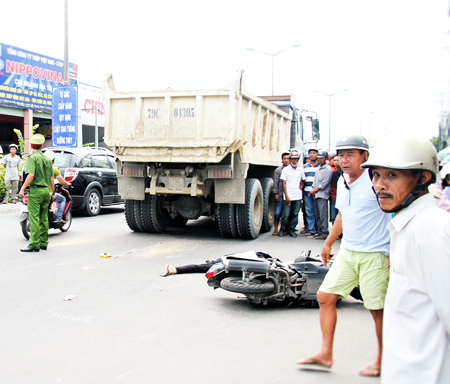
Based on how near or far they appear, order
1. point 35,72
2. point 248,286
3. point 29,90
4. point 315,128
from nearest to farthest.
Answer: point 248,286 < point 315,128 < point 29,90 < point 35,72

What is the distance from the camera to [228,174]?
8.27m

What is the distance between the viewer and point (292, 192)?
9.60m

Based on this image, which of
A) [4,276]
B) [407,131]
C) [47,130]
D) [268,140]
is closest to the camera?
[407,131]

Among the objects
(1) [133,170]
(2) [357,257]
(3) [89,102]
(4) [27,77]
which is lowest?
(2) [357,257]

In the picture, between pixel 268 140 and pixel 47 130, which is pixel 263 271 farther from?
pixel 47 130

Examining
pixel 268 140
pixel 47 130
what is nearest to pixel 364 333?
pixel 268 140

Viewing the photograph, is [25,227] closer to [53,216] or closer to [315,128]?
[53,216]

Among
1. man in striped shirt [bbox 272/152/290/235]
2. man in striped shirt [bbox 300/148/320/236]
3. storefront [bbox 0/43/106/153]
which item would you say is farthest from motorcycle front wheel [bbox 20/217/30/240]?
storefront [bbox 0/43/106/153]

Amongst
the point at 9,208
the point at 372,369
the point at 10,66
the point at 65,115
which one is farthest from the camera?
the point at 10,66

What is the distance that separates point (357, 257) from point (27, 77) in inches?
1023

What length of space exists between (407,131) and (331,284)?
150cm

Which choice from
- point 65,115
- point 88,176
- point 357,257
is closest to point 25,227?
point 88,176

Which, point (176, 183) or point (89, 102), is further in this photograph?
point (89, 102)

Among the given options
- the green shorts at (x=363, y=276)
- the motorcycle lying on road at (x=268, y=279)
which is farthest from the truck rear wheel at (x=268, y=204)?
the green shorts at (x=363, y=276)
